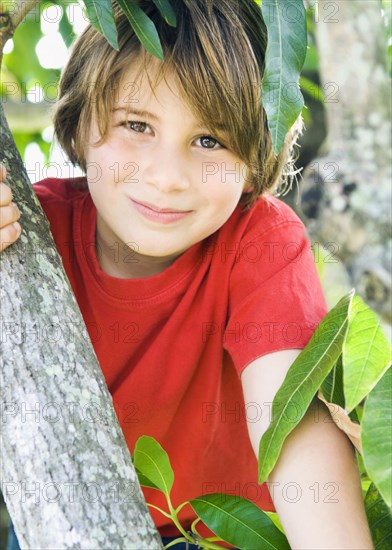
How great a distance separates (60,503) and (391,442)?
0.38 m

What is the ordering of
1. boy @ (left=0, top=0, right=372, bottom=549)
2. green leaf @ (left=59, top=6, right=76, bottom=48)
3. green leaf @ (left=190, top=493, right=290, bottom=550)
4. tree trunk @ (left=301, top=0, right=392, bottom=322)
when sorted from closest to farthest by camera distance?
tree trunk @ (left=301, top=0, right=392, bottom=322)
green leaf @ (left=190, top=493, right=290, bottom=550)
boy @ (left=0, top=0, right=372, bottom=549)
green leaf @ (left=59, top=6, right=76, bottom=48)

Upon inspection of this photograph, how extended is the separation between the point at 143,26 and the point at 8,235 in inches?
14.0

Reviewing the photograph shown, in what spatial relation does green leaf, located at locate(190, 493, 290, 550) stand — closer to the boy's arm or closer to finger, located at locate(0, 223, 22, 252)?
the boy's arm

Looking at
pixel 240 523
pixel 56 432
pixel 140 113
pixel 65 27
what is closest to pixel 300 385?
pixel 240 523

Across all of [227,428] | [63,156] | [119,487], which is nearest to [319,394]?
[119,487]

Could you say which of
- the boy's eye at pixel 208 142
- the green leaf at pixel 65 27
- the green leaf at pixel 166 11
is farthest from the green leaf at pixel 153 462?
the green leaf at pixel 65 27

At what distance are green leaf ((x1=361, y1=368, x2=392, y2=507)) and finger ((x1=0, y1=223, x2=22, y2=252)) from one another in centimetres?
48

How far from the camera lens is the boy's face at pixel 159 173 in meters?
1.37

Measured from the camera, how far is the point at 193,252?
158 centimetres

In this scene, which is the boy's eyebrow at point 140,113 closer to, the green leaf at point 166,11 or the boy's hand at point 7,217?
the green leaf at point 166,11

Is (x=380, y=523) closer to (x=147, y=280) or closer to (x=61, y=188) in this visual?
(x=147, y=280)

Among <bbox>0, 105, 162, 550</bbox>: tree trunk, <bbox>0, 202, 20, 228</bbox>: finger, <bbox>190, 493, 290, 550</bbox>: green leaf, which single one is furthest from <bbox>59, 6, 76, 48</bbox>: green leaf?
<bbox>190, 493, 290, 550</bbox>: green leaf

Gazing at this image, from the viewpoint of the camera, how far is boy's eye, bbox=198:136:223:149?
143 cm

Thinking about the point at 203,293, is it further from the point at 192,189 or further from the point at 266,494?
the point at 266,494
